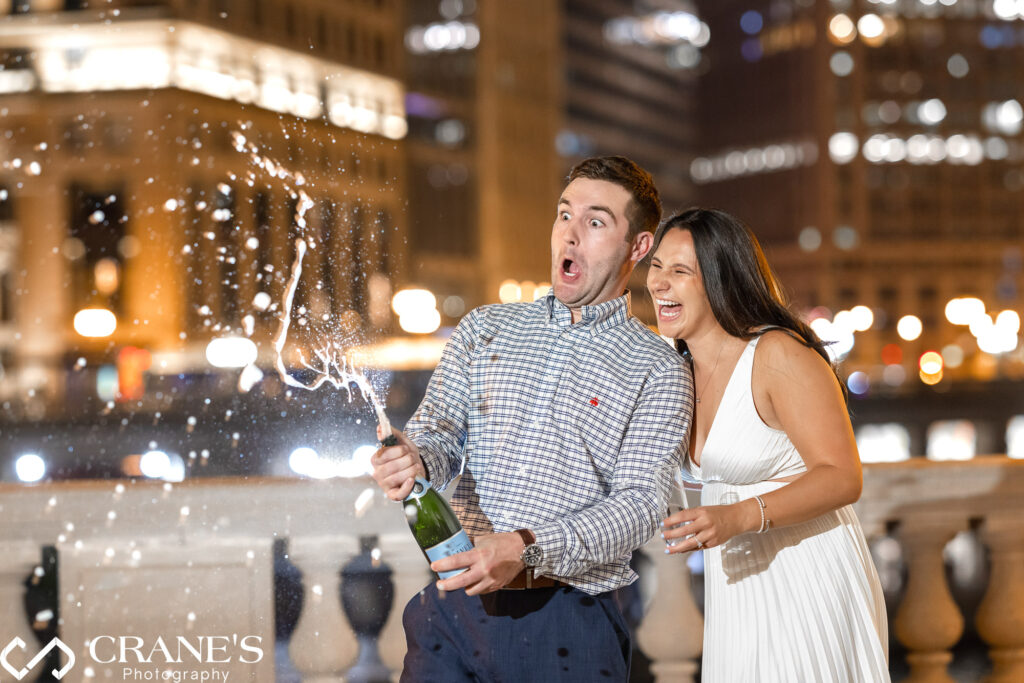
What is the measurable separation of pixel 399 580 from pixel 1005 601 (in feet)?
8.03

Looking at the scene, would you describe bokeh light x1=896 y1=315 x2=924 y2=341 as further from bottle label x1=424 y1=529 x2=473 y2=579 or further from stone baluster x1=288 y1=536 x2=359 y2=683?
bottle label x1=424 y1=529 x2=473 y2=579

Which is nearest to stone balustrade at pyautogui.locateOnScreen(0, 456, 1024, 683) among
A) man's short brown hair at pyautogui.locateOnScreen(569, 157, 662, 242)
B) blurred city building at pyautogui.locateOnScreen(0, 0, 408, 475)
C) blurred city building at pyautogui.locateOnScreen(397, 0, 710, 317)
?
man's short brown hair at pyautogui.locateOnScreen(569, 157, 662, 242)

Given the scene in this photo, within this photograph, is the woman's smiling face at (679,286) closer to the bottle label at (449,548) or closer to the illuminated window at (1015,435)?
the bottle label at (449,548)

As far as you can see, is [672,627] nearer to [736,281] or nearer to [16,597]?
[736,281]

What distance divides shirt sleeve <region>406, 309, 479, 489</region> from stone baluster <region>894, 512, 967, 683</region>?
7.72 feet

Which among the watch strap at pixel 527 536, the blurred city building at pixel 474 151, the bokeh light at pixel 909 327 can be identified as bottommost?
the bokeh light at pixel 909 327

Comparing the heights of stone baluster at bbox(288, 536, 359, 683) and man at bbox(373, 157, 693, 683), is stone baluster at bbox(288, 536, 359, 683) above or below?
below

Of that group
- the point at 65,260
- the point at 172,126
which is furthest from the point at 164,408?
the point at 65,260

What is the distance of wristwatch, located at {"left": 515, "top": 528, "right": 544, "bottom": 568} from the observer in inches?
96.9

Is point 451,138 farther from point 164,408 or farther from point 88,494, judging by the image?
point 88,494

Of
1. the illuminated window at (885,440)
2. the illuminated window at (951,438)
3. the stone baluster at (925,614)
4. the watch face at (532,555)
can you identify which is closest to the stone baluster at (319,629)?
the watch face at (532,555)

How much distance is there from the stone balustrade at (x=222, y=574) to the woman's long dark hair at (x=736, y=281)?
1.47 metres

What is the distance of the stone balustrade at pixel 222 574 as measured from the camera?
3.91 meters

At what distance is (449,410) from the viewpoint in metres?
2.89
